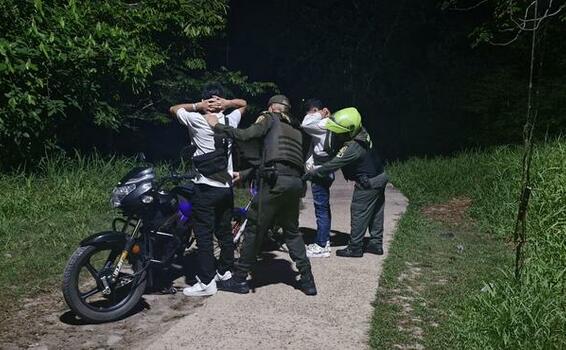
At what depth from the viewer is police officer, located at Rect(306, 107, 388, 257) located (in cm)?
640

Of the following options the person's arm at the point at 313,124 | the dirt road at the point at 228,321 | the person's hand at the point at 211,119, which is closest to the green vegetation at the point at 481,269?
the dirt road at the point at 228,321

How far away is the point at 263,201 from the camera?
5320 mm

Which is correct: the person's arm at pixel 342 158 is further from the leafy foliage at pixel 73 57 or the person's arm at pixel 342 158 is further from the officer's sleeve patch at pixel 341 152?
the leafy foliage at pixel 73 57

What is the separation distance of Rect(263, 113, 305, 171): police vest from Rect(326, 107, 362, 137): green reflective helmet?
Result: 1.01 metres

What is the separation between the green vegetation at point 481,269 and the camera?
440 centimetres

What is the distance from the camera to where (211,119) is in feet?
17.5

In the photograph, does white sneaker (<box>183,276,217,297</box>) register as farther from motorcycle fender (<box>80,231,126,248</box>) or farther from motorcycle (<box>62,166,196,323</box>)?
motorcycle fender (<box>80,231,126,248</box>)

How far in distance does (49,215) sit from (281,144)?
3.76 meters

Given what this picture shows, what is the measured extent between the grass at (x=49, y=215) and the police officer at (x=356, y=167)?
2.73 m

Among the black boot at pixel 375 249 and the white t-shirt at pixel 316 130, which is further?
the black boot at pixel 375 249

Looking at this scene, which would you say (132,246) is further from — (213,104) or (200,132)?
(213,104)

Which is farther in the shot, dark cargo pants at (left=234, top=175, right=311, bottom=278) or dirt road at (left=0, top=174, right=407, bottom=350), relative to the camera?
dark cargo pants at (left=234, top=175, right=311, bottom=278)

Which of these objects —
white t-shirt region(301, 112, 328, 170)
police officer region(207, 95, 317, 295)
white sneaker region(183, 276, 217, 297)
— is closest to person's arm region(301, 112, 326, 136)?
white t-shirt region(301, 112, 328, 170)

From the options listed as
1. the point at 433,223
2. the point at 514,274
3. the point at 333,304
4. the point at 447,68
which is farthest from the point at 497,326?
the point at 447,68
